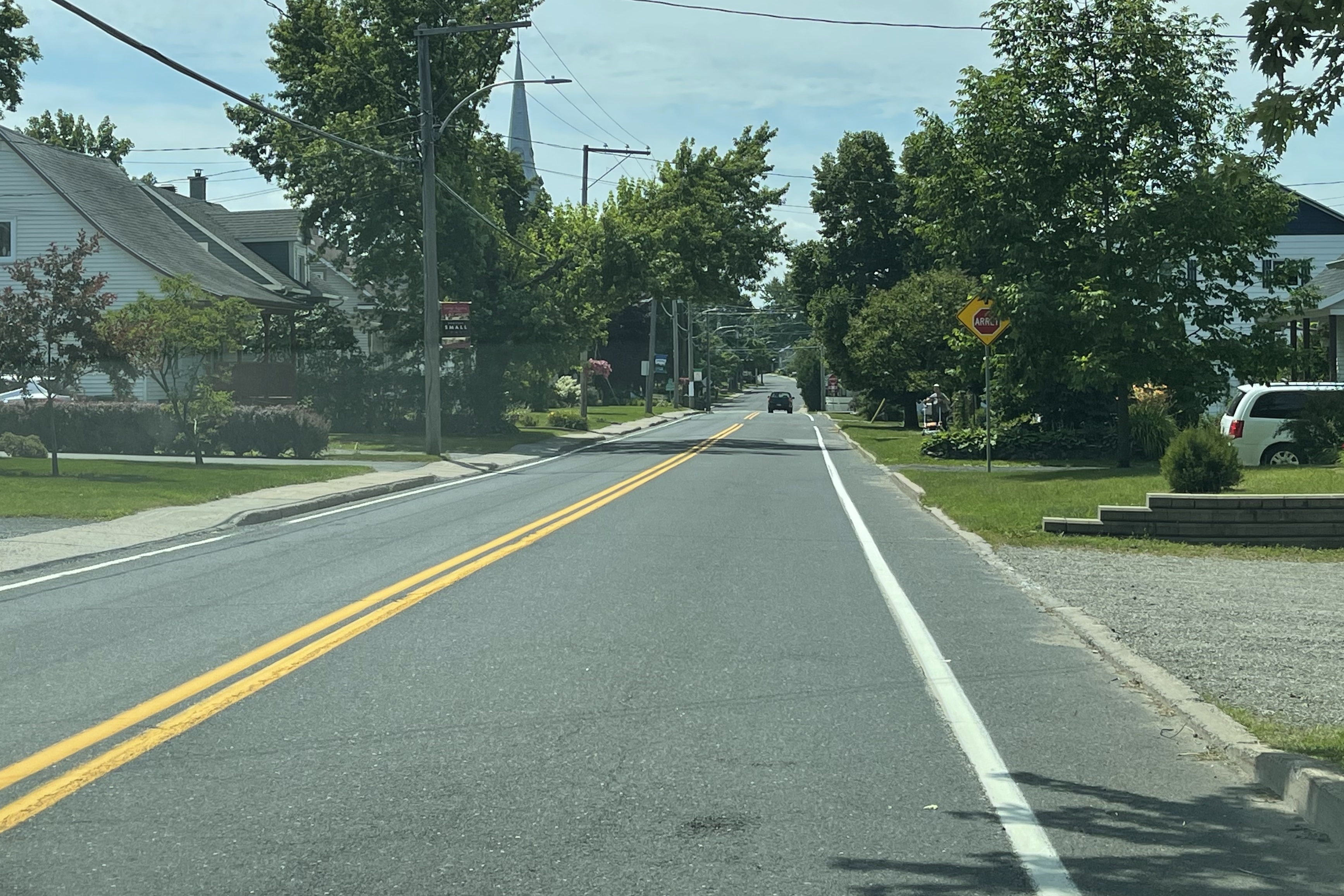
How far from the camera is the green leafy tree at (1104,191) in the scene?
24703mm

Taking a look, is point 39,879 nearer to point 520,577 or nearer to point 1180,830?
point 1180,830

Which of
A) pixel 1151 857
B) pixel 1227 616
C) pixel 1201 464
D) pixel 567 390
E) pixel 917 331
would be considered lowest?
pixel 1151 857

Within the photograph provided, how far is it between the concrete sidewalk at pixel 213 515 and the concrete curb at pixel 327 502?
16 mm

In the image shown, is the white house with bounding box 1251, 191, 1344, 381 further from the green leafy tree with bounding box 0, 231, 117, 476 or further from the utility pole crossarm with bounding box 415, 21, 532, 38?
the green leafy tree with bounding box 0, 231, 117, 476

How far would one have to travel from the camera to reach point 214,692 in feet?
24.7

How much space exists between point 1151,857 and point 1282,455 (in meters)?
20.5

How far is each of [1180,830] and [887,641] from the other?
3894mm

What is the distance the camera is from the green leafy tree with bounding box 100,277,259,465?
24.2 m

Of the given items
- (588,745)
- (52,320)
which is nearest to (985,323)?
(52,320)

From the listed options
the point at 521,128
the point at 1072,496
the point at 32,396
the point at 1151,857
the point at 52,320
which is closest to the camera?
the point at 1151,857

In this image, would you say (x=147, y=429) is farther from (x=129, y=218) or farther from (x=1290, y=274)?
(x=1290, y=274)

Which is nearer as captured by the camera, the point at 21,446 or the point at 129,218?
the point at 21,446

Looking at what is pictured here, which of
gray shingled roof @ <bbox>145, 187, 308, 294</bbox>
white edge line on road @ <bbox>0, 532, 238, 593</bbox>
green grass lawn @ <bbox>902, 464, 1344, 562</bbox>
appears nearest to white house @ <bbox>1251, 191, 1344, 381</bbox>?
green grass lawn @ <bbox>902, 464, 1344, 562</bbox>

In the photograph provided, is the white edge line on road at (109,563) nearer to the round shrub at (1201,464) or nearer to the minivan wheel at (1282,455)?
the round shrub at (1201,464)
